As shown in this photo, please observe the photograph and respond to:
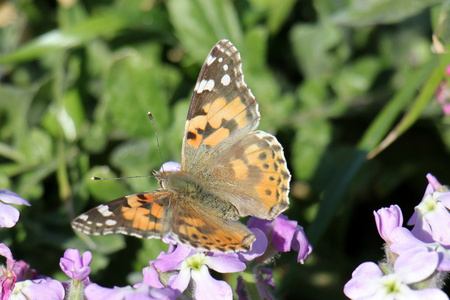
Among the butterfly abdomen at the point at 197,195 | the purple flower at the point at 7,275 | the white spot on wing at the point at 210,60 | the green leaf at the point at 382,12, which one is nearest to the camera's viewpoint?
the purple flower at the point at 7,275

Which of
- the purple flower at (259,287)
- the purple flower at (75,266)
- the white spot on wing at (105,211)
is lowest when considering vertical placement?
the purple flower at (259,287)

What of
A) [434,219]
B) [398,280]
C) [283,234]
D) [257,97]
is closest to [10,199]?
[283,234]

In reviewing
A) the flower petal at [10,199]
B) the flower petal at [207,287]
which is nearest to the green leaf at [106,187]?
the flower petal at [10,199]

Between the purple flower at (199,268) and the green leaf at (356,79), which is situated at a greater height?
the purple flower at (199,268)

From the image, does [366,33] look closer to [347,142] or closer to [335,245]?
[347,142]

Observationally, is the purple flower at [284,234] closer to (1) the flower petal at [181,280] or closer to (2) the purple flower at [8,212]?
(1) the flower petal at [181,280]

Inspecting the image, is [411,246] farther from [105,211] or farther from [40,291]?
[40,291]

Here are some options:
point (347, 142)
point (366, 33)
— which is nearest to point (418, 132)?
point (347, 142)
